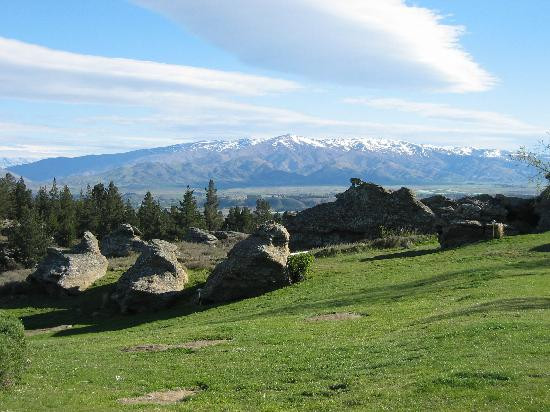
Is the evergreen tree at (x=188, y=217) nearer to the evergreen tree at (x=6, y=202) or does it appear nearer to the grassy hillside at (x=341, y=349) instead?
the evergreen tree at (x=6, y=202)

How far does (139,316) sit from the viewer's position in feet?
153

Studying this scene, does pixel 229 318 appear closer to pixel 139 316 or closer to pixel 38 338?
pixel 139 316

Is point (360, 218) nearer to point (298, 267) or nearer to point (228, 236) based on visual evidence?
point (298, 267)

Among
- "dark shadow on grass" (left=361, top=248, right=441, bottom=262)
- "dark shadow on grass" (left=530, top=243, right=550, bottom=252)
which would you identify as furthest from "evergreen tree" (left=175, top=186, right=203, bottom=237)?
"dark shadow on grass" (left=530, top=243, right=550, bottom=252)

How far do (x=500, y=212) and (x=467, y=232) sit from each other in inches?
318

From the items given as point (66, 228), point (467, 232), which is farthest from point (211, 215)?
point (467, 232)

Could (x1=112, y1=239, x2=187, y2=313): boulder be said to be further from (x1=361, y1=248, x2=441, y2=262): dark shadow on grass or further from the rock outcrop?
the rock outcrop

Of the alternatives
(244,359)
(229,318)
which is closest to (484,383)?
(244,359)

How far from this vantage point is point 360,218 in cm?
7275

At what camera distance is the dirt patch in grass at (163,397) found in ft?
66.3

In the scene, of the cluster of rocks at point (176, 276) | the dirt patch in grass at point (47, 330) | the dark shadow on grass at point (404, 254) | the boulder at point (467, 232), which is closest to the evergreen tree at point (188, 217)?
the cluster of rocks at point (176, 276)

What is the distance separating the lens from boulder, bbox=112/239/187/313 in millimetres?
47656

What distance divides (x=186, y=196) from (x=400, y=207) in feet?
260

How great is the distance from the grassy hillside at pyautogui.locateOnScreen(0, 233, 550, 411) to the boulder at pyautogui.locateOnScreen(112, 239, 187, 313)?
1.41 meters
